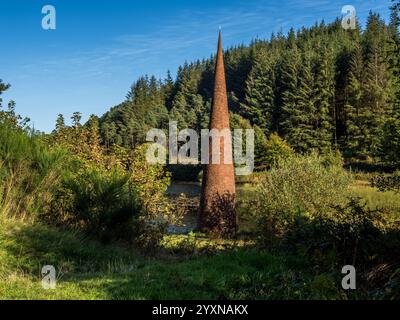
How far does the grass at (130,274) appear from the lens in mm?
5234

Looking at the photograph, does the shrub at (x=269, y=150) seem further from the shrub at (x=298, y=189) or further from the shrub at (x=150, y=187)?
the shrub at (x=150, y=187)

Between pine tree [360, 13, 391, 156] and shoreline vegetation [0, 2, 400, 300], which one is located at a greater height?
pine tree [360, 13, 391, 156]

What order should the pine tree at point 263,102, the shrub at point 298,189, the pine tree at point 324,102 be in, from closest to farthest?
1. the shrub at point 298,189
2. the pine tree at point 324,102
3. the pine tree at point 263,102

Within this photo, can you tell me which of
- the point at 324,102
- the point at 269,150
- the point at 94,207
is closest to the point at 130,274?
the point at 94,207

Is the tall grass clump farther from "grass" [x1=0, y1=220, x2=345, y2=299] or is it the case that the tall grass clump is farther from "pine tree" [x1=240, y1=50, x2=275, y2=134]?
"pine tree" [x1=240, y1=50, x2=275, y2=134]

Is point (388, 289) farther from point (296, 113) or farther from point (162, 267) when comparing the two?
point (296, 113)

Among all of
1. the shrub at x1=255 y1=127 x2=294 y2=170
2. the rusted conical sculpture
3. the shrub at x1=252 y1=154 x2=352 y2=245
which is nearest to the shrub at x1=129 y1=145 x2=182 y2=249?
the rusted conical sculpture

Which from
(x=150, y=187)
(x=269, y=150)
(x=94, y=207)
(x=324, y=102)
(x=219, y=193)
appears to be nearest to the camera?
(x=94, y=207)

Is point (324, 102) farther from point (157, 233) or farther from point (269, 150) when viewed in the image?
point (157, 233)

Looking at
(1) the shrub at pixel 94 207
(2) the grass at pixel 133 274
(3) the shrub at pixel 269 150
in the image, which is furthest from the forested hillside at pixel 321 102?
(2) the grass at pixel 133 274

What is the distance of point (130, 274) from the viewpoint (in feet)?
21.9

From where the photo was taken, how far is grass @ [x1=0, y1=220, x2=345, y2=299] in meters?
5.23

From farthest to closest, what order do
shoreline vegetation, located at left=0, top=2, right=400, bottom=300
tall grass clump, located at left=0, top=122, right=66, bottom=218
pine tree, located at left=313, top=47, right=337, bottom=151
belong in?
1. pine tree, located at left=313, top=47, right=337, bottom=151
2. tall grass clump, located at left=0, top=122, right=66, bottom=218
3. shoreline vegetation, located at left=0, top=2, right=400, bottom=300

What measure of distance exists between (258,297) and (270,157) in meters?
43.8
